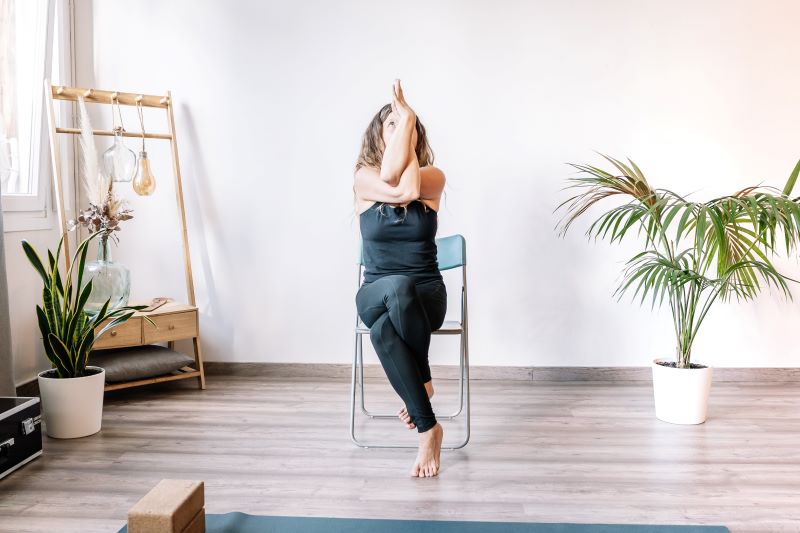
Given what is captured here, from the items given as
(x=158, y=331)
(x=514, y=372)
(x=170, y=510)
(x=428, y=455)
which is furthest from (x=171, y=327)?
(x=170, y=510)

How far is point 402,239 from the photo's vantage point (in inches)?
101

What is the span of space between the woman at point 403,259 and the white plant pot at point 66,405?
1.22m

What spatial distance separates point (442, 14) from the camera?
363 cm

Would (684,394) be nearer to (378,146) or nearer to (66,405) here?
(378,146)

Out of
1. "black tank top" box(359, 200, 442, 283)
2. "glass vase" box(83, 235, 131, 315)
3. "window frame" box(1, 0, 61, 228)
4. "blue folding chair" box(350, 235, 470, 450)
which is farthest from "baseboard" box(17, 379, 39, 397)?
"black tank top" box(359, 200, 442, 283)

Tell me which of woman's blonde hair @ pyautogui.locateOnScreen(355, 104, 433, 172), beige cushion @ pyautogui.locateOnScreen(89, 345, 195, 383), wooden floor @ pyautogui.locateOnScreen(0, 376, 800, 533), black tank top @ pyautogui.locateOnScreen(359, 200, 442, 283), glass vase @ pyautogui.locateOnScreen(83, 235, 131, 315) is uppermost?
woman's blonde hair @ pyautogui.locateOnScreen(355, 104, 433, 172)

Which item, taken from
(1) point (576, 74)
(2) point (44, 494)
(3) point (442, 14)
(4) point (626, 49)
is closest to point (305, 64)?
(3) point (442, 14)

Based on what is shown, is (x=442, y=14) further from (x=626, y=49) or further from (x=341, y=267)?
(x=341, y=267)

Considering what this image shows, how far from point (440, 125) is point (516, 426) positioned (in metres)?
1.71

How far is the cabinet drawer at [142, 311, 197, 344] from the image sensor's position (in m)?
3.38

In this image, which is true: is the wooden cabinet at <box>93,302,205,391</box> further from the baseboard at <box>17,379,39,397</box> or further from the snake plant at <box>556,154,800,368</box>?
the snake plant at <box>556,154,800,368</box>

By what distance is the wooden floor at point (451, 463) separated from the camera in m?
2.02

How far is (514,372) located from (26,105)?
2.96 meters

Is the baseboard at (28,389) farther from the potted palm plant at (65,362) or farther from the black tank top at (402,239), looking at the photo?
the black tank top at (402,239)
